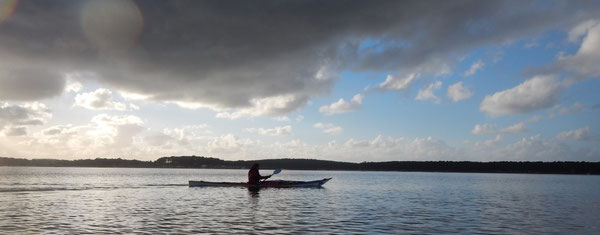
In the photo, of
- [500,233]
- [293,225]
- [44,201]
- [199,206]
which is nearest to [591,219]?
[500,233]

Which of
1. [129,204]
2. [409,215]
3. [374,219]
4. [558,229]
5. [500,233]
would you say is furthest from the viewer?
[129,204]

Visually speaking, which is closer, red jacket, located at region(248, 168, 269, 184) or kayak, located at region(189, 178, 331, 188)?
red jacket, located at region(248, 168, 269, 184)

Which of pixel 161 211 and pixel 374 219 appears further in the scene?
pixel 161 211

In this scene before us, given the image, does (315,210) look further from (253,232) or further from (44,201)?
(44,201)

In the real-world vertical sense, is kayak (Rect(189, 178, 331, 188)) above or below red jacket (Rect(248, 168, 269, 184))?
below

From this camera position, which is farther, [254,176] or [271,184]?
[271,184]

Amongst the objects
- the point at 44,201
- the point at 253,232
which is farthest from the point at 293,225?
the point at 44,201

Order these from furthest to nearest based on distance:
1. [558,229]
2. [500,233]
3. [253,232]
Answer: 1. [558,229]
2. [500,233]
3. [253,232]

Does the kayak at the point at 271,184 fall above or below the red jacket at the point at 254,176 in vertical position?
below

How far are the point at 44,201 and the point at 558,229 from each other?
130ft

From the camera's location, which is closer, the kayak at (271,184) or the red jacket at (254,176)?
the red jacket at (254,176)

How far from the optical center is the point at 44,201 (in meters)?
40.5

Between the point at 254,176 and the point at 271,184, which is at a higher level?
the point at 254,176

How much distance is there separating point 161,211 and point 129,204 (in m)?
6.85
